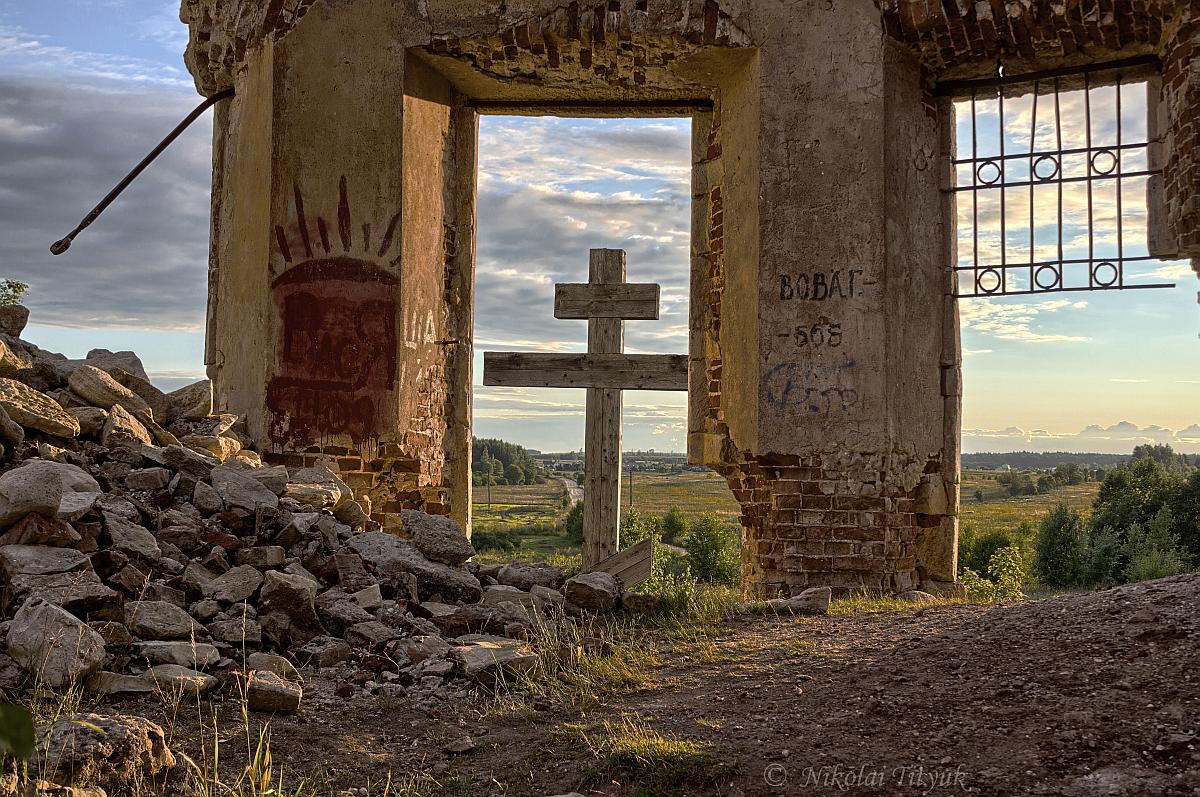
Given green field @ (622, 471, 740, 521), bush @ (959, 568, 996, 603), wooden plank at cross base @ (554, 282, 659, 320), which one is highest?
wooden plank at cross base @ (554, 282, 659, 320)

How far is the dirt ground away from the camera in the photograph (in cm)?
287

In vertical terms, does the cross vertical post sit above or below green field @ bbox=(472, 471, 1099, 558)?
above

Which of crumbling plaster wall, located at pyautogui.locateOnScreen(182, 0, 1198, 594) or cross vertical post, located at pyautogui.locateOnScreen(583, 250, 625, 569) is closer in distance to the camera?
crumbling plaster wall, located at pyautogui.locateOnScreen(182, 0, 1198, 594)

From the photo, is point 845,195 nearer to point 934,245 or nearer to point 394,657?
point 934,245

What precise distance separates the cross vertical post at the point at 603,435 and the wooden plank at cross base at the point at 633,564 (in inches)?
90.3

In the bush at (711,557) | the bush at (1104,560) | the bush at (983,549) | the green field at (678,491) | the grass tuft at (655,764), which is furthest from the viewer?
the green field at (678,491)

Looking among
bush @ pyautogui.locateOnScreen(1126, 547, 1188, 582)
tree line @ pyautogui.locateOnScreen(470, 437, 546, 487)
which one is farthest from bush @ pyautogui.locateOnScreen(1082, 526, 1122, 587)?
tree line @ pyautogui.locateOnScreen(470, 437, 546, 487)

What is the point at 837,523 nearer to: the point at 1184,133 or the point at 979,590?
the point at 979,590

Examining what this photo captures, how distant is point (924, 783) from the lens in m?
2.81

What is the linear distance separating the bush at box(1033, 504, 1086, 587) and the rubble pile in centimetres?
934

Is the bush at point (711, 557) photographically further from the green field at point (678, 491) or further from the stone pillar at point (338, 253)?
the green field at point (678, 491)

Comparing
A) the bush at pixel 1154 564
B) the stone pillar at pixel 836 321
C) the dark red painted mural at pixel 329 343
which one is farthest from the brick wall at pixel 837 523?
Answer: the bush at pixel 1154 564

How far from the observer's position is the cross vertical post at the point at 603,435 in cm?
946

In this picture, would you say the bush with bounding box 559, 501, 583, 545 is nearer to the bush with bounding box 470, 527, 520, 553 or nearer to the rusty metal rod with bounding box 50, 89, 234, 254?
the bush with bounding box 470, 527, 520, 553
